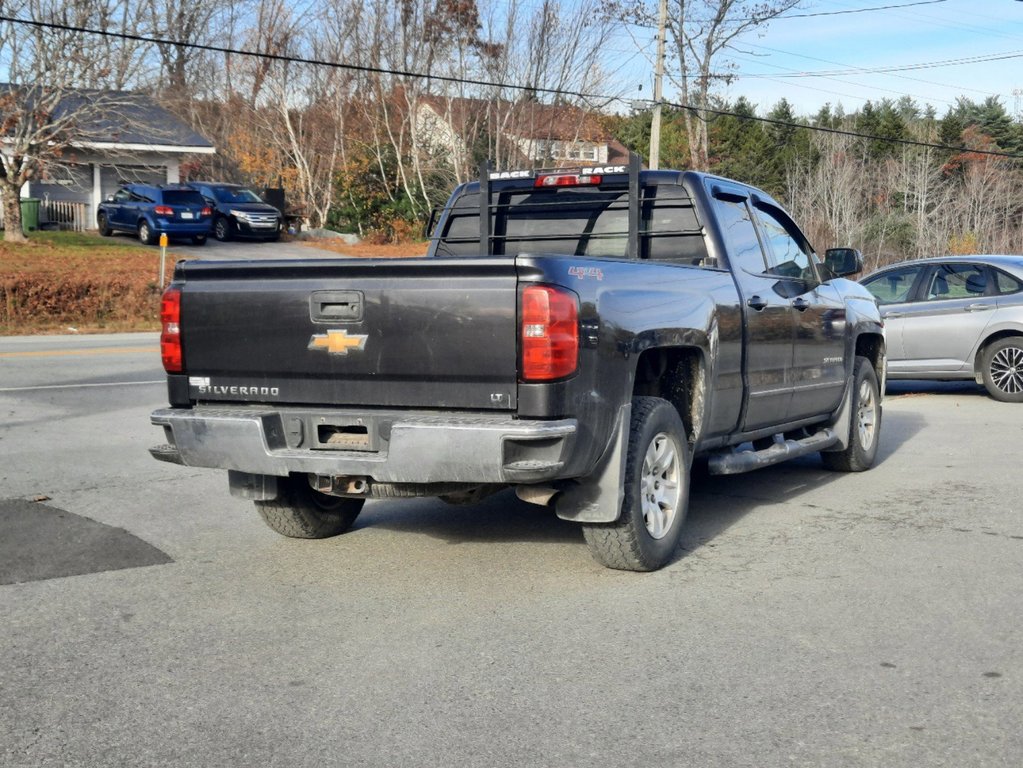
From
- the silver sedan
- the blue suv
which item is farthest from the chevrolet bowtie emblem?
the blue suv

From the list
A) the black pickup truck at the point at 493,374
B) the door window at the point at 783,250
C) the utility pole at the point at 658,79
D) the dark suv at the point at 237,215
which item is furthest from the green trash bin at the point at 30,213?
the black pickup truck at the point at 493,374

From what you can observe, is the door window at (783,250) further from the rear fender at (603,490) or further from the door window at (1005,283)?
the door window at (1005,283)

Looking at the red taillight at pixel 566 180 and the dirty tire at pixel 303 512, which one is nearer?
the dirty tire at pixel 303 512

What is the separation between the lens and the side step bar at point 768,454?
718 centimetres

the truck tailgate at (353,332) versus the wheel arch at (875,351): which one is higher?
the truck tailgate at (353,332)

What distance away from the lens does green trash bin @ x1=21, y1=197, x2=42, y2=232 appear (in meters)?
40.1

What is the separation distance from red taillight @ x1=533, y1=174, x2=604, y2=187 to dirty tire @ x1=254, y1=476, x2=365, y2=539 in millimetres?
2367

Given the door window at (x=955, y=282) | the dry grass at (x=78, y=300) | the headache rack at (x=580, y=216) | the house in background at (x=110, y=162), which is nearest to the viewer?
the headache rack at (x=580, y=216)

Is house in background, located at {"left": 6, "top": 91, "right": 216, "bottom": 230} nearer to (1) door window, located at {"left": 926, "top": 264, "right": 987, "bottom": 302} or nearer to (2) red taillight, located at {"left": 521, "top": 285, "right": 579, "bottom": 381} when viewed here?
(1) door window, located at {"left": 926, "top": 264, "right": 987, "bottom": 302}

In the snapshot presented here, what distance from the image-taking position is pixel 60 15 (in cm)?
3111

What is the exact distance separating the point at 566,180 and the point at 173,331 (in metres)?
2.74

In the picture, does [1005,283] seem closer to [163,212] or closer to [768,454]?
[768,454]

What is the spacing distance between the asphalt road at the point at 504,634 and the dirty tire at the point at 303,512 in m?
0.11

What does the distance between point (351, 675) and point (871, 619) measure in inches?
89.7
